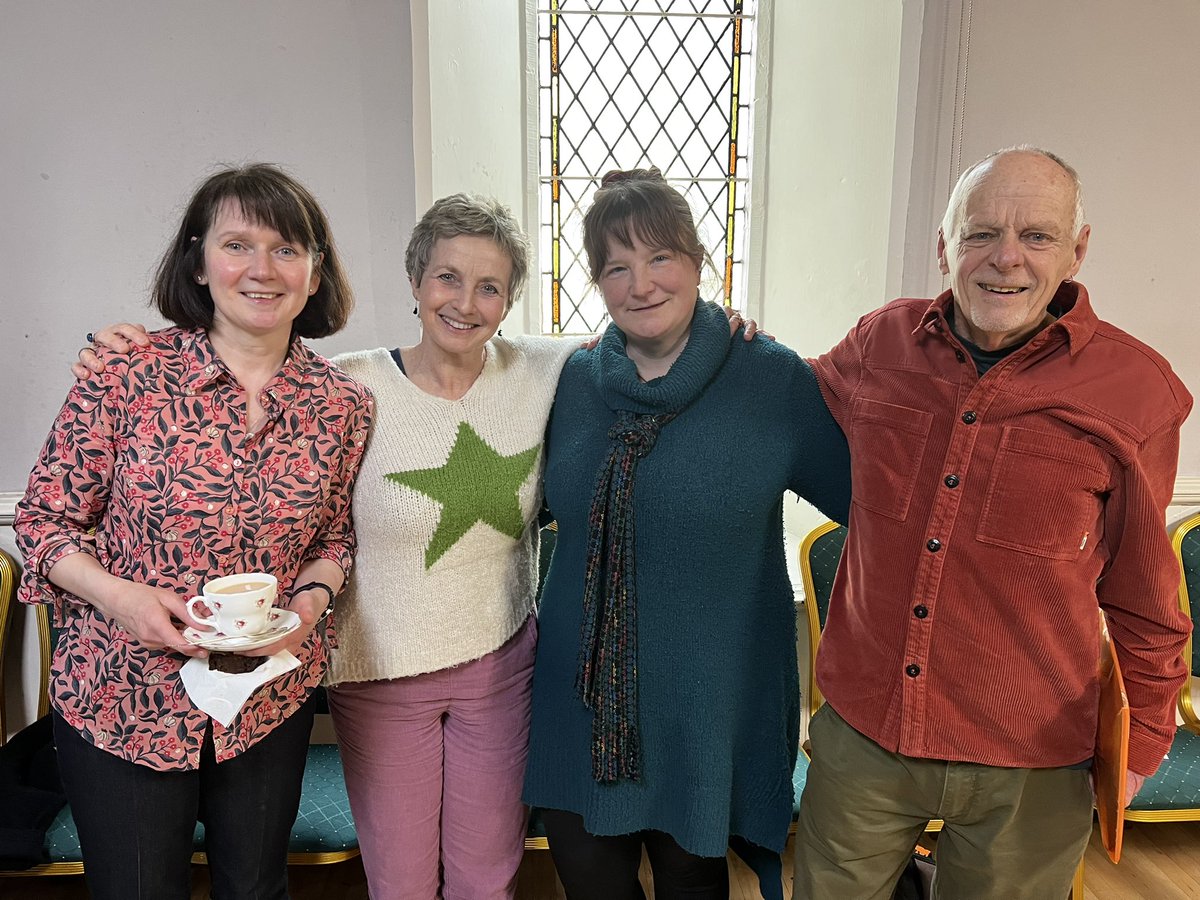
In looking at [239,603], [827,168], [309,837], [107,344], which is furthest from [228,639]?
[827,168]

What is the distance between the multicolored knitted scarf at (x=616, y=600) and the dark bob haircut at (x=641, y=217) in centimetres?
29

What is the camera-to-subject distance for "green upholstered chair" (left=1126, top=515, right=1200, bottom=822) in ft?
6.27

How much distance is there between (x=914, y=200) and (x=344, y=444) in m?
1.77

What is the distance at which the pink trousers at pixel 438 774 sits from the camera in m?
1.35

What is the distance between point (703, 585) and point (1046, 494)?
0.52 meters

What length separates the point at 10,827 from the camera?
1.69 meters

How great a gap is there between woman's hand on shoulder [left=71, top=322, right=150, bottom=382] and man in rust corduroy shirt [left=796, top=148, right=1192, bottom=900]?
1.11 metres

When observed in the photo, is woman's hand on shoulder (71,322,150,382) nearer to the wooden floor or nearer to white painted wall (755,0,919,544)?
the wooden floor

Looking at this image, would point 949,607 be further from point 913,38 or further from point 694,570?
point 913,38

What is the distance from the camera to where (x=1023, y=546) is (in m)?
1.06

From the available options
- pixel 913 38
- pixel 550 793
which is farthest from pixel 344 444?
pixel 913 38

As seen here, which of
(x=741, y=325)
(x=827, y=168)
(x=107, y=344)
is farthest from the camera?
(x=827, y=168)

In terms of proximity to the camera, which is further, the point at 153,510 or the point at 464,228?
the point at 464,228

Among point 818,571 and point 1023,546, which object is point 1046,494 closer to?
point 1023,546
